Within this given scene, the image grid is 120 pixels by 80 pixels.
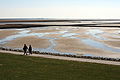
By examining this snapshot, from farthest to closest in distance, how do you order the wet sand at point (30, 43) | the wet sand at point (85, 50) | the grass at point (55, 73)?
the wet sand at point (30, 43), the wet sand at point (85, 50), the grass at point (55, 73)

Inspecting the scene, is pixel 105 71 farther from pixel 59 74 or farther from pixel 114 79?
pixel 59 74

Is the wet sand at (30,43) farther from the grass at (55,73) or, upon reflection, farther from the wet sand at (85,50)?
the grass at (55,73)

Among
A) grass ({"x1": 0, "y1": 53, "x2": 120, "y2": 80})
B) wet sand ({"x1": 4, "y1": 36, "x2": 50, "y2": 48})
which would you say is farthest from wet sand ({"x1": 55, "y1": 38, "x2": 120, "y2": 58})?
grass ({"x1": 0, "y1": 53, "x2": 120, "y2": 80})

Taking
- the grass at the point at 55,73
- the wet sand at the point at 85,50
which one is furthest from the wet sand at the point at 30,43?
the grass at the point at 55,73

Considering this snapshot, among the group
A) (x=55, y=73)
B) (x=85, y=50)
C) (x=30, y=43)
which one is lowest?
(x=85, y=50)

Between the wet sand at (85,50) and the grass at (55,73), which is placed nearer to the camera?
the grass at (55,73)

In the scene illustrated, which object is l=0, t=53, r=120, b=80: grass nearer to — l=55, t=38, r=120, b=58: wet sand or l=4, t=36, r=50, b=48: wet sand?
l=55, t=38, r=120, b=58: wet sand

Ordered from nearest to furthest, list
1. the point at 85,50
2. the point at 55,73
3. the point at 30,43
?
the point at 55,73, the point at 85,50, the point at 30,43

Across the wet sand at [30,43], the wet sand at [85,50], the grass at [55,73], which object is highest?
the wet sand at [30,43]

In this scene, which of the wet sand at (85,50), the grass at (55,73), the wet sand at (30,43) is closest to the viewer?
the grass at (55,73)

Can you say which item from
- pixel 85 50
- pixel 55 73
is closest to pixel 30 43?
pixel 85 50

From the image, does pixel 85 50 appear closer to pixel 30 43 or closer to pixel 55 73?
pixel 30 43

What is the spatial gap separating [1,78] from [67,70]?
5533 mm

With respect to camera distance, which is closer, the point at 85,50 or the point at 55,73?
the point at 55,73
